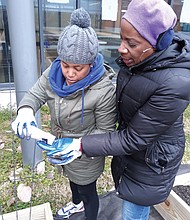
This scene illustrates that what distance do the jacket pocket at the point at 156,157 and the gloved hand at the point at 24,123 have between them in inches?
16.2

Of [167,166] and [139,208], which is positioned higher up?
[167,166]

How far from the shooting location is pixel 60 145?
793 millimetres

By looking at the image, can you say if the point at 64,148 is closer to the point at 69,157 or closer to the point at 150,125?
the point at 69,157

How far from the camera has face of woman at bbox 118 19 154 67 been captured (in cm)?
66

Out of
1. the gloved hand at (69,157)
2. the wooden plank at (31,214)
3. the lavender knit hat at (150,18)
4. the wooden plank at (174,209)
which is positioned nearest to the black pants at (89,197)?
the wooden plank at (31,214)

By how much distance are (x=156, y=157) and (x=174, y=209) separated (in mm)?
639

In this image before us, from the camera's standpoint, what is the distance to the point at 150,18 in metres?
0.64

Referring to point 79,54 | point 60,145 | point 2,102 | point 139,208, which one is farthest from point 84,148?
point 2,102

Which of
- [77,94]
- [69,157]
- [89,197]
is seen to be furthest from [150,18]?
[89,197]

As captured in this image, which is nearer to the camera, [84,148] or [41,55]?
[84,148]

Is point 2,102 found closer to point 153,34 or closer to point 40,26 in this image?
point 40,26

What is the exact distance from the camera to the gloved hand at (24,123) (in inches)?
32.0

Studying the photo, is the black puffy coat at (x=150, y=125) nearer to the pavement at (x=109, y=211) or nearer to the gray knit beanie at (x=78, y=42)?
the gray knit beanie at (x=78, y=42)

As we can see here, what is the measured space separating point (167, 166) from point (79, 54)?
19.8 inches
